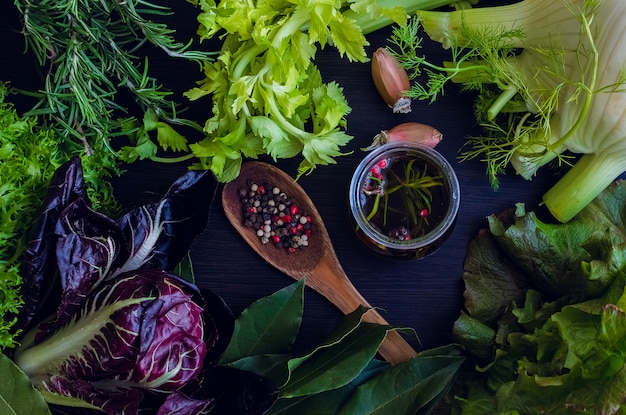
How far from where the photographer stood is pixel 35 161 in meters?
1.05

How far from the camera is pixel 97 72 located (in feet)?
3.56

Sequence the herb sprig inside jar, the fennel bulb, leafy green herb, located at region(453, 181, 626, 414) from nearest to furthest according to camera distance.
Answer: leafy green herb, located at region(453, 181, 626, 414)
the fennel bulb
the herb sprig inside jar

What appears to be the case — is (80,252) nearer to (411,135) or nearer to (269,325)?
(269,325)

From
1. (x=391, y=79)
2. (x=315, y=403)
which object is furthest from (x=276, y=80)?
(x=315, y=403)

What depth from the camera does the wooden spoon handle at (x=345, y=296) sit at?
3.97ft

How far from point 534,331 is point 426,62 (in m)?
Answer: 0.48

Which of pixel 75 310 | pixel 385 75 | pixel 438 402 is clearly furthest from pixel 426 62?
pixel 75 310

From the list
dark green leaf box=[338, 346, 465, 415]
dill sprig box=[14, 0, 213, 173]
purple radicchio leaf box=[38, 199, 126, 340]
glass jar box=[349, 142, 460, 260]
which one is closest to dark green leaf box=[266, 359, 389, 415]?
dark green leaf box=[338, 346, 465, 415]

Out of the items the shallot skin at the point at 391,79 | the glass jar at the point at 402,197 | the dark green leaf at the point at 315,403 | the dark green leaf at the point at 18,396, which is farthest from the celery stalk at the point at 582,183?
the dark green leaf at the point at 18,396

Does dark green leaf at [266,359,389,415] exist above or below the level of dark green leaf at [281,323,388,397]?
below

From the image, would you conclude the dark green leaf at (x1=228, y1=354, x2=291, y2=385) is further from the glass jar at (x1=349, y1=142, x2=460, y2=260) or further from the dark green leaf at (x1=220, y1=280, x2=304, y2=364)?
the glass jar at (x1=349, y1=142, x2=460, y2=260)

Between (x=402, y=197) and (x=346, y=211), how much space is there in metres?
0.11

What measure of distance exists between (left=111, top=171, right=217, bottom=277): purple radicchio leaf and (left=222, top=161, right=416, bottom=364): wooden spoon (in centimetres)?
10

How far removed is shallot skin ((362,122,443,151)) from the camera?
3.96 feet
